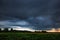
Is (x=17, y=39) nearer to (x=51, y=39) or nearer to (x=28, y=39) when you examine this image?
(x=28, y=39)

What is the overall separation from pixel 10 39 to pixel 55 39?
29717mm

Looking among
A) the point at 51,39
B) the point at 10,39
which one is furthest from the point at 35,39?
the point at 10,39

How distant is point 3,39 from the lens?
9994 centimetres

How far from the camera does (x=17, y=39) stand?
99.2 metres

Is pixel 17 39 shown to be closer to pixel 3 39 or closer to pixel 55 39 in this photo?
pixel 3 39

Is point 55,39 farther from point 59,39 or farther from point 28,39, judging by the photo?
point 28,39

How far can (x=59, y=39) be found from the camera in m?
99.7

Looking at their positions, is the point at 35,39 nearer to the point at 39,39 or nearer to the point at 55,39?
the point at 39,39

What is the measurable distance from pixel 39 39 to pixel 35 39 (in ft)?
11.0

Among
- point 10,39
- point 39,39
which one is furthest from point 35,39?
point 10,39

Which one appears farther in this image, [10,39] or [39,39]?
[39,39]

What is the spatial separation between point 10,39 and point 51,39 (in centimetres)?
2957

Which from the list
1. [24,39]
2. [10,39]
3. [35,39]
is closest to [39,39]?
[35,39]

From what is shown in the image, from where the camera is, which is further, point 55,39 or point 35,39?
point 35,39
